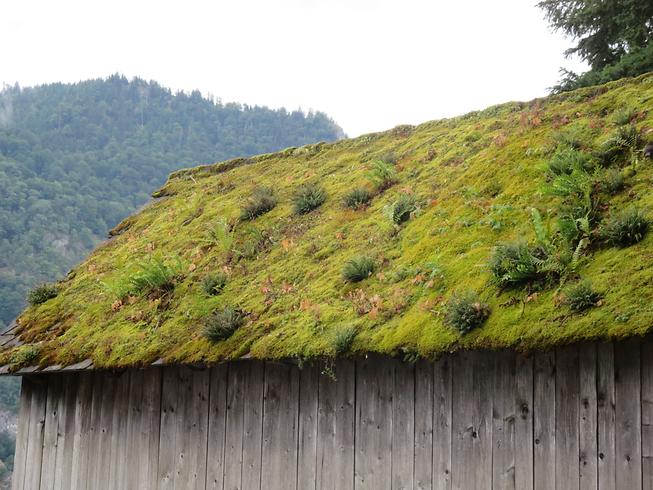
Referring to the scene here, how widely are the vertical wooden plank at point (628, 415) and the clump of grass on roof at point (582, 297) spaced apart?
397 millimetres

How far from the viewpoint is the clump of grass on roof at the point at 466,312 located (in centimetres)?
731

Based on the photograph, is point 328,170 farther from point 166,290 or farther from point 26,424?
point 26,424

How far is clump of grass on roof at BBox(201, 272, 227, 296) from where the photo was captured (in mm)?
10898

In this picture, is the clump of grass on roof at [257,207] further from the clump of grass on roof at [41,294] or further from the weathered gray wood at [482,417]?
the weathered gray wood at [482,417]

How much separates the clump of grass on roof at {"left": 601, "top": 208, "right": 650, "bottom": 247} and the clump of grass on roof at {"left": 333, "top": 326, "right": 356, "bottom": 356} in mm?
2478

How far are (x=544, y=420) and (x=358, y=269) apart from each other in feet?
8.92

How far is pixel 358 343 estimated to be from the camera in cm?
806

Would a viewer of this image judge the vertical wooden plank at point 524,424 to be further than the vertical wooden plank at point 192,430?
No

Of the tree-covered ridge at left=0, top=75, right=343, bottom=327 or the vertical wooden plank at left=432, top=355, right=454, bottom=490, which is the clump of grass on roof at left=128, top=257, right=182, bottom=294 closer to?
the vertical wooden plank at left=432, top=355, right=454, bottom=490

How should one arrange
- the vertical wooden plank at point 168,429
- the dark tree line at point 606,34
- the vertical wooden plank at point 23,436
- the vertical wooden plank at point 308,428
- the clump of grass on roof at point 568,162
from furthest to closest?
the dark tree line at point 606,34 < the vertical wooden plank at point 23,436 < the vertical wooden plank at point 168,429 < the vertical wooden plank at point 308,428 < the clump of grass on roof at point 568,162

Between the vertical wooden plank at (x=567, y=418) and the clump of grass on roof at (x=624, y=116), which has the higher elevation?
the clump of grass on roof at (x=624, y=116)

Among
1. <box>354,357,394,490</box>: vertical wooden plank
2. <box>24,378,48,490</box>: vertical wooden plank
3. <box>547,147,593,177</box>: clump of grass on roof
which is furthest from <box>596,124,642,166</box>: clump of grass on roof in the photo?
<box>24,378,48,490</box>: vertical wooden plank

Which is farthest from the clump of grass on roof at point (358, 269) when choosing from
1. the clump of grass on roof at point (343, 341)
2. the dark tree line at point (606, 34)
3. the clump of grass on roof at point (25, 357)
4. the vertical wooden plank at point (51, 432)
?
the dark tree line at point (606, 34)

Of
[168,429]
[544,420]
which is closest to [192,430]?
[168,429]
